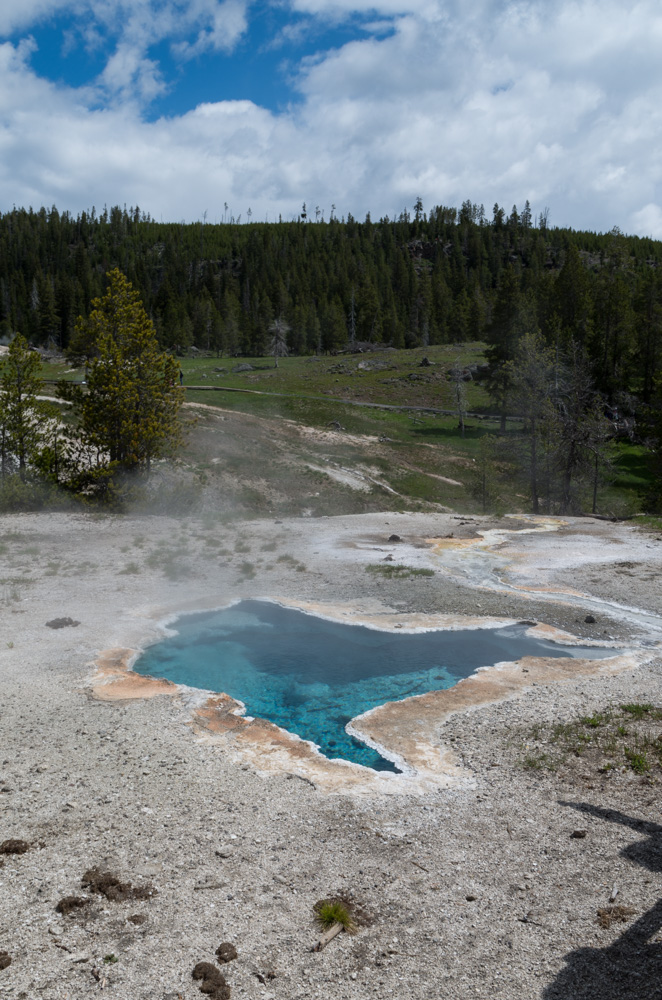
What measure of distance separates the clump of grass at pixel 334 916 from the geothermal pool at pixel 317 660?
4.37 metres

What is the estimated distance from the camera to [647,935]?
255 inches

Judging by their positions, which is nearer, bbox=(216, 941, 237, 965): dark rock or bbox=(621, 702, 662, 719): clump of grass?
bbox=(216, 941, 237, 965): dark rock

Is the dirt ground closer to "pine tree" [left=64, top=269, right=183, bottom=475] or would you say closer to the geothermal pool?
the geothermal pool

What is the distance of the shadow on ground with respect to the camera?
5777mm

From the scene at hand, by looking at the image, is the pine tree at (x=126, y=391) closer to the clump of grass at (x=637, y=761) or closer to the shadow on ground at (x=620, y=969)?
the clump of grass at (x=637, y=761)

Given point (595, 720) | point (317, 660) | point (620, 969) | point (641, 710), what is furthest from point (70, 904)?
point (641, 710)

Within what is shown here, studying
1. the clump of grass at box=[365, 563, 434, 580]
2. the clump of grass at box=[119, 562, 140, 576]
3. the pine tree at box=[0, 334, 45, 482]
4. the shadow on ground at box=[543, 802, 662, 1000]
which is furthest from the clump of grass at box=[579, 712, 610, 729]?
the pine tree at box=[0, 334, 45, 482]

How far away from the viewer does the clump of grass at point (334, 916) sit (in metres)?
6.59

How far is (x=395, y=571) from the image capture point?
22.9m

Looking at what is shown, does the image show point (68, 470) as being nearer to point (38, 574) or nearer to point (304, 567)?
point (38, 574)

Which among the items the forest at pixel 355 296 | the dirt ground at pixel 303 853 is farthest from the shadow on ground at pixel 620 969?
the forest at pixel 355 296

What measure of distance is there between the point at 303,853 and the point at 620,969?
3.51 metres

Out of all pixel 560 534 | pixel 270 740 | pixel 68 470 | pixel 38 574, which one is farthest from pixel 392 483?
pixel 270 740

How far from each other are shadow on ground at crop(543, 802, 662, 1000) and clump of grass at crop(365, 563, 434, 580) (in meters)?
15.6
